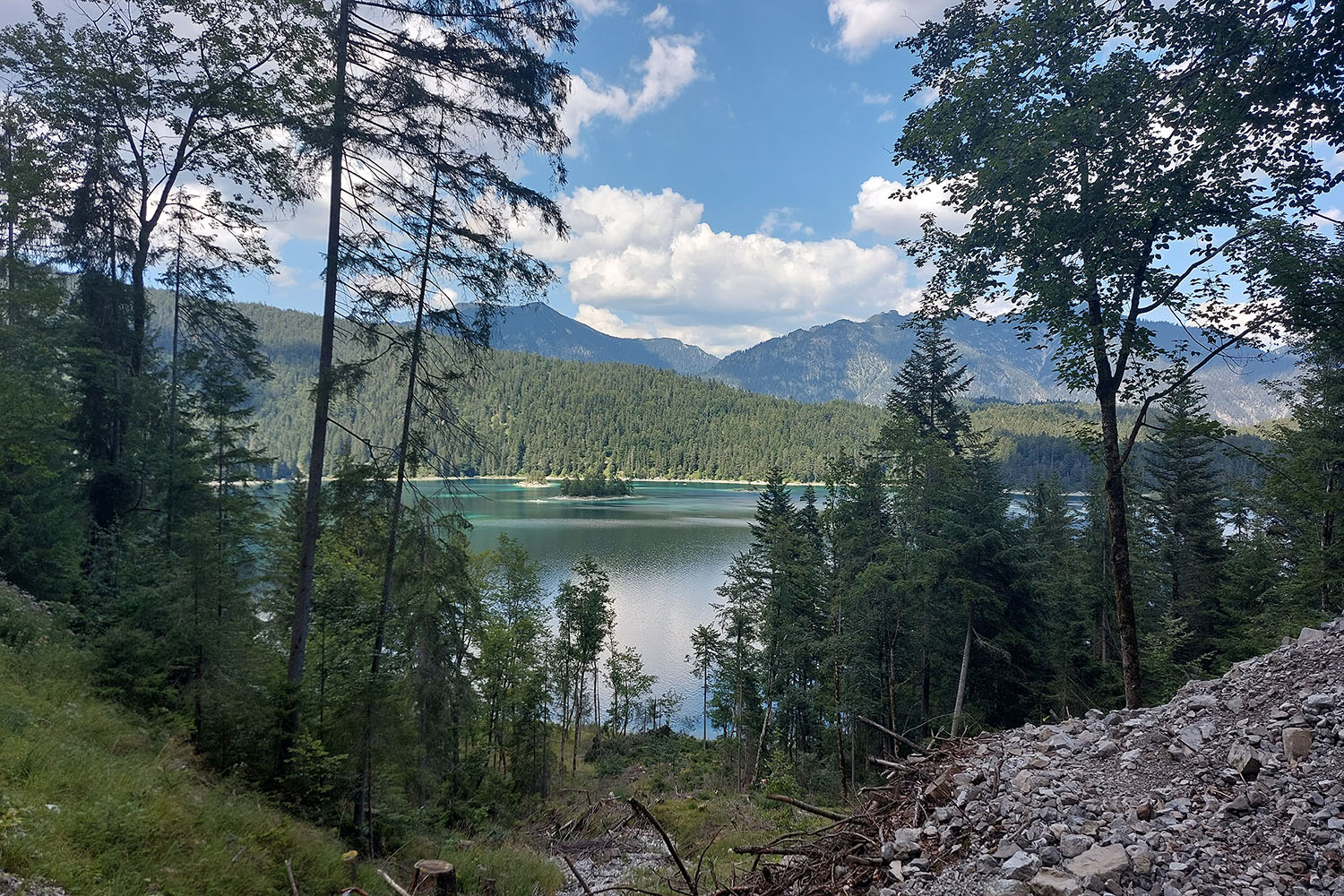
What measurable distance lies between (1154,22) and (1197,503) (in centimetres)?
2288

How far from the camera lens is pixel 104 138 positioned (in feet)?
34.3

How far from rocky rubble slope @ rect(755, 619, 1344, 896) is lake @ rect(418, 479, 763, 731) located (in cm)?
558

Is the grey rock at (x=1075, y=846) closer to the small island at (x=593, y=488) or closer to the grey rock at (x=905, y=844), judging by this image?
the grey rock at (x=905, y=844)

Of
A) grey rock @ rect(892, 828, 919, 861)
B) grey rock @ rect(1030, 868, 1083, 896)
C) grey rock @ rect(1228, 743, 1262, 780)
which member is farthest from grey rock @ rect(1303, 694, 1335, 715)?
grey rock @ rect(892, 828, 919, 861)

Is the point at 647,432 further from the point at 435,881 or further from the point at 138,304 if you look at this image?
the point at 435,881

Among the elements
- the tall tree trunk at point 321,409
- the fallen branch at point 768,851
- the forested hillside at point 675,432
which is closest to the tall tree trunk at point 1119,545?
the fallen branch at point 768,851

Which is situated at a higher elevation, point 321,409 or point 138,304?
point 138,304

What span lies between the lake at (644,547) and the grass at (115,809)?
3946 millimetres

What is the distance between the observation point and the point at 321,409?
7.43m

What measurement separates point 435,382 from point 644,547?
49.2 meters

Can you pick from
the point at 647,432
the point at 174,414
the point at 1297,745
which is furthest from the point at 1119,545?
the point at 647,432

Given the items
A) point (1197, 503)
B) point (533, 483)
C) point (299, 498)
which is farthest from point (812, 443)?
point (299, 498)

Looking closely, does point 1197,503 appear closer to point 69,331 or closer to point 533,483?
point 69,331

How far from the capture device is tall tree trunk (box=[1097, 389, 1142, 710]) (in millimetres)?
6777
